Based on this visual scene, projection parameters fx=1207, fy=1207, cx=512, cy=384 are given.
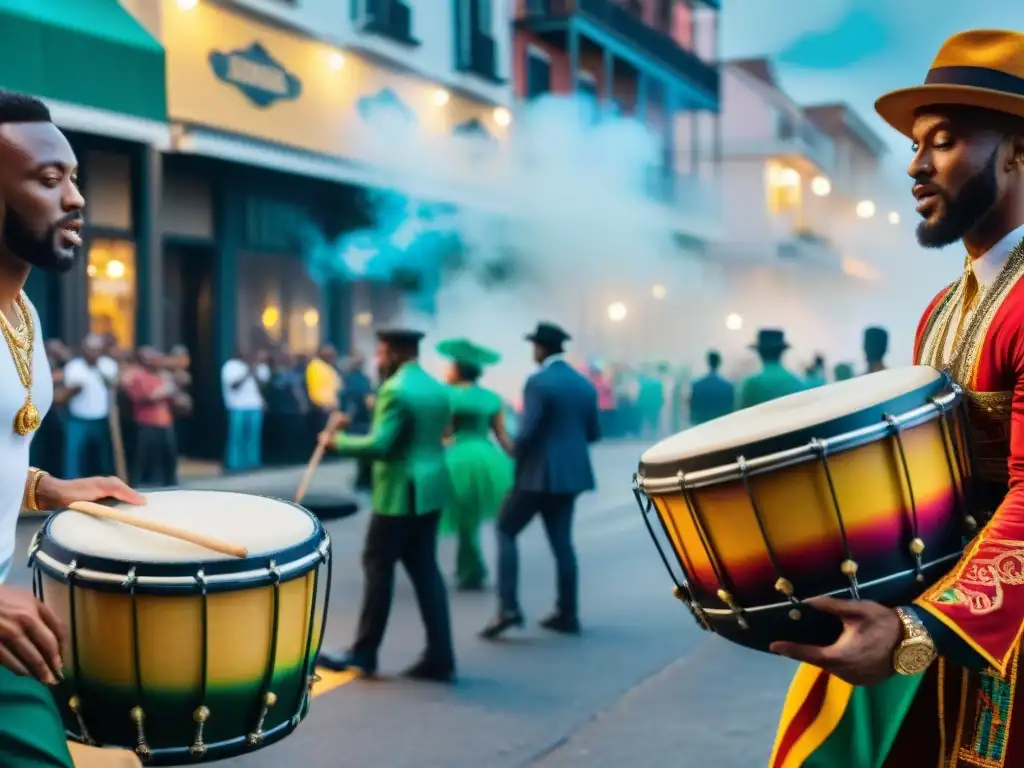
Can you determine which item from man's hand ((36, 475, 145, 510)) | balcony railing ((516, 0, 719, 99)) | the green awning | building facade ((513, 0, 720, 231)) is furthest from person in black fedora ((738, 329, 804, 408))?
balcony railing ((516, 0, 719, 99))

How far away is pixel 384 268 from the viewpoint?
19.7m

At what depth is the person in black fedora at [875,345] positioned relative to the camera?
923 centimetres

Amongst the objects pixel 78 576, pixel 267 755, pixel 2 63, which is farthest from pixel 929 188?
pixel 2 63

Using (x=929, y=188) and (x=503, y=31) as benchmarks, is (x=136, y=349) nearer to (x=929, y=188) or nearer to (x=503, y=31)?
(x=503, y=31)

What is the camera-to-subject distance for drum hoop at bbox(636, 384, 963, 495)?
2066 mm

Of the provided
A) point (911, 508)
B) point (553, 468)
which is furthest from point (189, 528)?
point (553, 468)

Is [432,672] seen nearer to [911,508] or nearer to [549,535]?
[549,535]

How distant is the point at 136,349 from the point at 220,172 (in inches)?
130

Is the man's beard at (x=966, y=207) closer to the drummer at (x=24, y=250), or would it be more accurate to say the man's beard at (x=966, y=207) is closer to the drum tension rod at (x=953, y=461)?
the drum tension rod at (x=953, y=461)

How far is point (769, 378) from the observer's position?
30.7ft

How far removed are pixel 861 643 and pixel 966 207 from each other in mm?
925

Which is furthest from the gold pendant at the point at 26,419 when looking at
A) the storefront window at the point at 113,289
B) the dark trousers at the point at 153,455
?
the storefront window at the point at 113,289

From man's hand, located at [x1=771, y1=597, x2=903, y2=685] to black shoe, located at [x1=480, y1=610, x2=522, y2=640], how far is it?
5381 millimetres

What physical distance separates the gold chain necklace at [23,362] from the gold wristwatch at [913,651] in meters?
1.74
